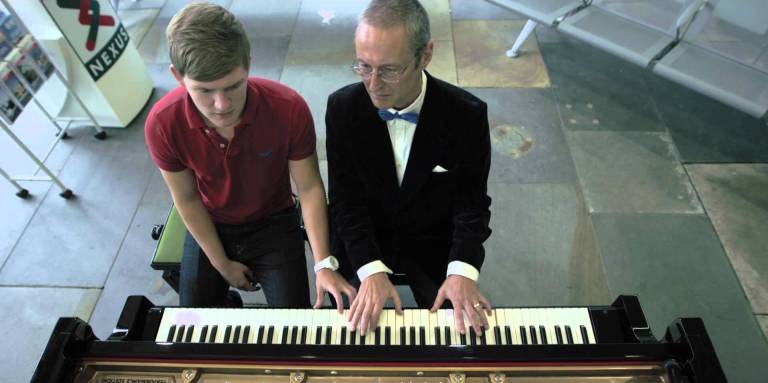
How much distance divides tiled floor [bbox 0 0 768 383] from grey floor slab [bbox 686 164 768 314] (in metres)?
0.01

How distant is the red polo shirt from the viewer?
1.69m

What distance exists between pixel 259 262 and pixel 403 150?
0.97 meters

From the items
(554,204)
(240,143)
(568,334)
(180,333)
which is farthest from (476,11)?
(180,333)

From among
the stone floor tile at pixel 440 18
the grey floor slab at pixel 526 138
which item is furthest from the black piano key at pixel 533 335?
the stone floor tile at pixel 440 18

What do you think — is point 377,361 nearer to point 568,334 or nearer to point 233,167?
point 568,334

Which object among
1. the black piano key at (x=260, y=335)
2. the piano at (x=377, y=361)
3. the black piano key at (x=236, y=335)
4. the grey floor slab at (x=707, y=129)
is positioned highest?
the piano at (x=377, y=361)

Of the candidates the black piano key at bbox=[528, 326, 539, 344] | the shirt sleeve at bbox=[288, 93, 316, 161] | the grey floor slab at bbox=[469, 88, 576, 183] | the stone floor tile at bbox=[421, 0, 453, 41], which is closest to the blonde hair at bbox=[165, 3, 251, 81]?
the shirt sleeve at bbox=[288, 93, 316, 161]

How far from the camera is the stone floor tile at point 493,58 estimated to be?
4281 mm

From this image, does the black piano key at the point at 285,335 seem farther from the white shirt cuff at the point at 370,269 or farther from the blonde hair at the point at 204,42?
the blonde hair at the point at 204,42

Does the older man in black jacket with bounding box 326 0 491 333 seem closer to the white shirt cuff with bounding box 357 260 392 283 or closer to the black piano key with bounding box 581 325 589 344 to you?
the white shirt cuff with bounding box 357 260 392 283

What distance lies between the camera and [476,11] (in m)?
5.11

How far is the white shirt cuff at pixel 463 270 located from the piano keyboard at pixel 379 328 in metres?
0.23

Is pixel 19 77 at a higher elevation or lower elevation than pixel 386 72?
lower

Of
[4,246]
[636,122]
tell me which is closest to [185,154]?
[4,246]
